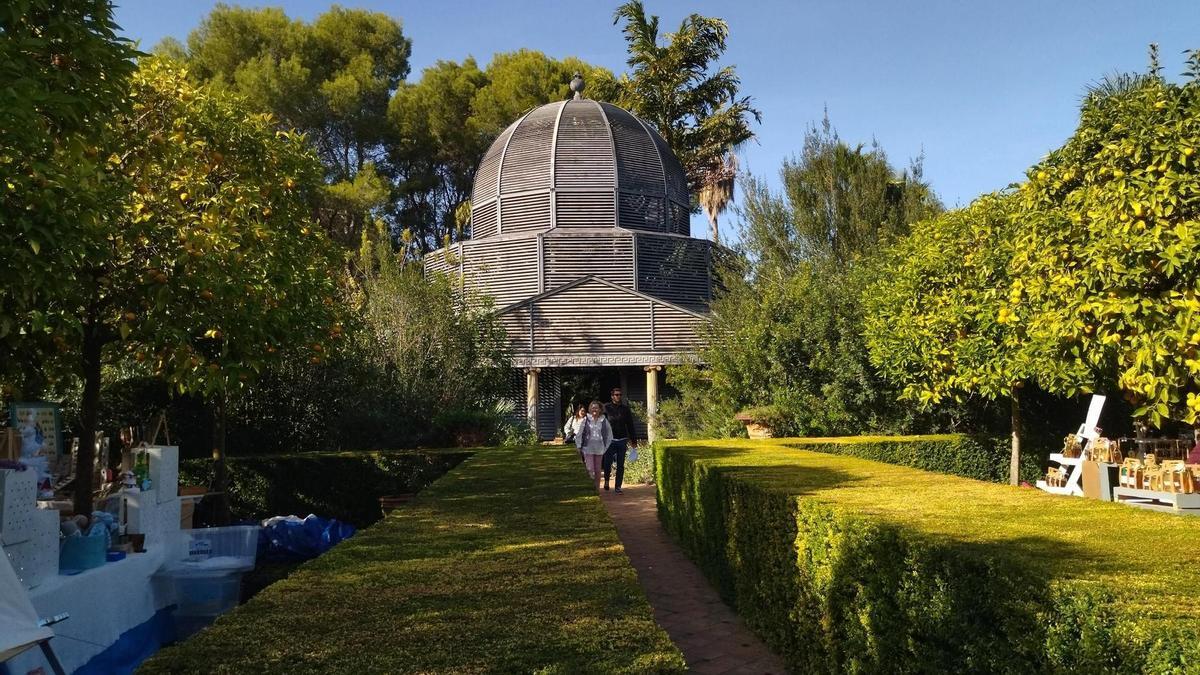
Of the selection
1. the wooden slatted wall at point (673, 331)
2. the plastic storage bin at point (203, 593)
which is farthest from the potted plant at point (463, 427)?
the wooden slatted wall at point (673, 331)

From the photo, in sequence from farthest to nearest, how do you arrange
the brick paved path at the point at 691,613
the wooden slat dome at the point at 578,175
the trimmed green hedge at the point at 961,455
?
the wooden slat dome at the point at 578,175, the trimmed green hedge at the point at 961,455, the brick paved path at the point at 691,613

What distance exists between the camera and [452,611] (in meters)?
3.10

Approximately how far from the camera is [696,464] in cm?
914

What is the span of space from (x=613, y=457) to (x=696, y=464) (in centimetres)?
801

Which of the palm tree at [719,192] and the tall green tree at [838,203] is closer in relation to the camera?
the tall green tree at [838,203]

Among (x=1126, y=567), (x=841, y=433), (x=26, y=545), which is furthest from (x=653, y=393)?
(x=1126, y=567)

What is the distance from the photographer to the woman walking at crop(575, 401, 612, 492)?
1428 cm

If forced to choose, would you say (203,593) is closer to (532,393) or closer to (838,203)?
(532,393)

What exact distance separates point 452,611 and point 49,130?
550 cm

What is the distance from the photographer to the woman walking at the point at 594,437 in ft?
46.9

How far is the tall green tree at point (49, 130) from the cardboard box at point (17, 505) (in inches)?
42.5

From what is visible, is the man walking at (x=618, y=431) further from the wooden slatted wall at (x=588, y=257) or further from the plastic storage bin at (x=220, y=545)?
the wooden slatted wall at (x=588, y=257)

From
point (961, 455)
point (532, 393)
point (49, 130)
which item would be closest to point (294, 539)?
point (49, 130)

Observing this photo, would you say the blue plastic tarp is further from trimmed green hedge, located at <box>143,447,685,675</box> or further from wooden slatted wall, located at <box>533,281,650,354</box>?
wooden slatted wall, located at <box>533,281,650,354</box>
